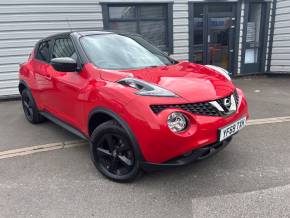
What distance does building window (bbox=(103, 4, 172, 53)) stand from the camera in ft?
25.1

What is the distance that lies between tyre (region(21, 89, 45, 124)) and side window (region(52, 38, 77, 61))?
1153 millimetres

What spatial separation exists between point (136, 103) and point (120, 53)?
45.8 inches

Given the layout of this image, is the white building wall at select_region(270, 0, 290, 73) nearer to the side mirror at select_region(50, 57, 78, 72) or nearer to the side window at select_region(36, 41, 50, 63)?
the side window at select_region(36, 41, 50, 63)

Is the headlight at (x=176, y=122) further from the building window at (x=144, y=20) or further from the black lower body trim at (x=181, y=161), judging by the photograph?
the building window at (x=144, y=20)

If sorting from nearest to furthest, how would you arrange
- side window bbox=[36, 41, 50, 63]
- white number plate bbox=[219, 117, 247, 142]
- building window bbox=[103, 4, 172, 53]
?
1. white number plate bbox=[219, 117, 247, 142]
2. side window bbox=[36, 41, 50, 63]
3. building window bbox=[103, 4, 172, 53]

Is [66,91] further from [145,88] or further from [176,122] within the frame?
[176,122]

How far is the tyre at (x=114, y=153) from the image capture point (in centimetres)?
270

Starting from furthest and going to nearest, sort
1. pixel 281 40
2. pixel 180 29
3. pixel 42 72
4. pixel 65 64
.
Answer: pixel 281 40 → pixel 180 29 → pixel 42 72 → pixel 65 64

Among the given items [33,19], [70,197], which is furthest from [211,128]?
[33,19]

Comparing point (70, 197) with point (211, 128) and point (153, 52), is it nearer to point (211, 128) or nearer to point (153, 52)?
point (211, 128)

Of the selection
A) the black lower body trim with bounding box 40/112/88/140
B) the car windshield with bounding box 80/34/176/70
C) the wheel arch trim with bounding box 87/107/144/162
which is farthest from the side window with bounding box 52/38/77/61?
the wheel arch trim with bounding box 87/107/144/162

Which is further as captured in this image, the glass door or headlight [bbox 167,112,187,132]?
the glass door

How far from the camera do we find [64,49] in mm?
3738

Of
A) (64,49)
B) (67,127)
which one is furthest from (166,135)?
(64,49)
